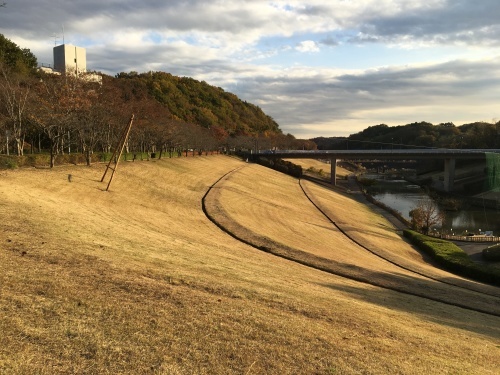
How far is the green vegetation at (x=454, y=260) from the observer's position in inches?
1060

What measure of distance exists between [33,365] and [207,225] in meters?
21.9

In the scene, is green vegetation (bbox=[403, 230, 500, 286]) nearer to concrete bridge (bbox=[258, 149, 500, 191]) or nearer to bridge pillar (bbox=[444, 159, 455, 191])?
concrete bridge (bbox=[258, 149, 500, 191])

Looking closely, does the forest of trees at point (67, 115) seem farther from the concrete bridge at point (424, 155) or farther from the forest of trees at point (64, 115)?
the concrete bridge at point (424, 155)

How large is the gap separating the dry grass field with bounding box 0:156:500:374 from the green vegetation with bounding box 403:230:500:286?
136 inches

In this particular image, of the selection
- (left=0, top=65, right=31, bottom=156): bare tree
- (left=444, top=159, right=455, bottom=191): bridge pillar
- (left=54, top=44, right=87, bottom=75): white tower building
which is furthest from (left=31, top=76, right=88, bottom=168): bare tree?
(left=444, top=159, right=455, bottom=191): bridge pillar

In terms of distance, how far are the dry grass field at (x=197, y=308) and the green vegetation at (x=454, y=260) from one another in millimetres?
3459

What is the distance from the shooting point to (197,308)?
9500 millimetres

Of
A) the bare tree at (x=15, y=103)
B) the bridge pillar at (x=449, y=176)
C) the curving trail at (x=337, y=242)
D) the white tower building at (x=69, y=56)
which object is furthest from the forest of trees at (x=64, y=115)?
the bridge pillar at (x=449, y=176)

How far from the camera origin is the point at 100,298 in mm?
9188

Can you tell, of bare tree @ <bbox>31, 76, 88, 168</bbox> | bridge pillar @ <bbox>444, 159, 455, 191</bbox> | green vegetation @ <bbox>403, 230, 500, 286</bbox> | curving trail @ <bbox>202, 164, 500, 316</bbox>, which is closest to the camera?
curving trail @ <bbox>202, 164, 500, 316</bbox>

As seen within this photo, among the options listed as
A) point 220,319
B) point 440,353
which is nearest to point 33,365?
point 220,319

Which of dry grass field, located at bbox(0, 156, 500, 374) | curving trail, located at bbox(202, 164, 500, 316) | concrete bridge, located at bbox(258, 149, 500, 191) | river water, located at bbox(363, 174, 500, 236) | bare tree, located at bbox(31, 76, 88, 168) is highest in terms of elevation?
bare tree, located at bbox(31, 76, 88, 168)

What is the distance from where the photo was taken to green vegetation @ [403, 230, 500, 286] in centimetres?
2692

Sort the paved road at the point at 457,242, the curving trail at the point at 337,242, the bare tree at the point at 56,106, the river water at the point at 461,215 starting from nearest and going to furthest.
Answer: the curving trail at the point at 337,242
the bare tree at the point at 56,106
the paved road at the point at 457,242
the river water at the point at 461,215
